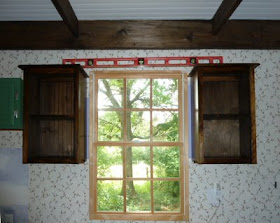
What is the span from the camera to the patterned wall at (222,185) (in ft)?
11.7

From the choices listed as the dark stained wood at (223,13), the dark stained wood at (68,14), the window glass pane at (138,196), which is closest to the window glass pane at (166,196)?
the window glass pane at (138,196)

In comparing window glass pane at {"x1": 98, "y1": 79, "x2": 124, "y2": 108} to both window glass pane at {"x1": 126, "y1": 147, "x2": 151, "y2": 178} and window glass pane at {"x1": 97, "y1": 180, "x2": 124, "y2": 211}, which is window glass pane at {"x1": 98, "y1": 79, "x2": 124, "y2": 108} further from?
window glass pane at {"x1": 97, "y1": 180, "x2": 124, "y2": 211}

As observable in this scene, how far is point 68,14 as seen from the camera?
10.1 ft

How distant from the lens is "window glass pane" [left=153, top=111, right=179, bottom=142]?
376 cm

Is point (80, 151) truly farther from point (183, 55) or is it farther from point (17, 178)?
point (183, 55)

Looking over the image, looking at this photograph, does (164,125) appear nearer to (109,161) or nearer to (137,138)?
(137,138)

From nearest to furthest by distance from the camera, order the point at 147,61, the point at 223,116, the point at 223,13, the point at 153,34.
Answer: the point at 223,13, the point at 223,116, the point at 153,34, the point at 147,61

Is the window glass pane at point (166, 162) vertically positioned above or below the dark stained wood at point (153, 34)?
below

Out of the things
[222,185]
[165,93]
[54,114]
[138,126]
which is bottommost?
[222,185]

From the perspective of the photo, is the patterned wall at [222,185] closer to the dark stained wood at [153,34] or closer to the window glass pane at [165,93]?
the dark stained wood at [153,34]

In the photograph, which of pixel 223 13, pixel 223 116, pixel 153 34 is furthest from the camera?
pixel 153 34

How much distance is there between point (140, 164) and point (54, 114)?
119cm

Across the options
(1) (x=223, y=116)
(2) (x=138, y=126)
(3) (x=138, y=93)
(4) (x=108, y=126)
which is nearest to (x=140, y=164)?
(2) (x=138, y=126)

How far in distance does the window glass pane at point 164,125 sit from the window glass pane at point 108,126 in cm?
43
